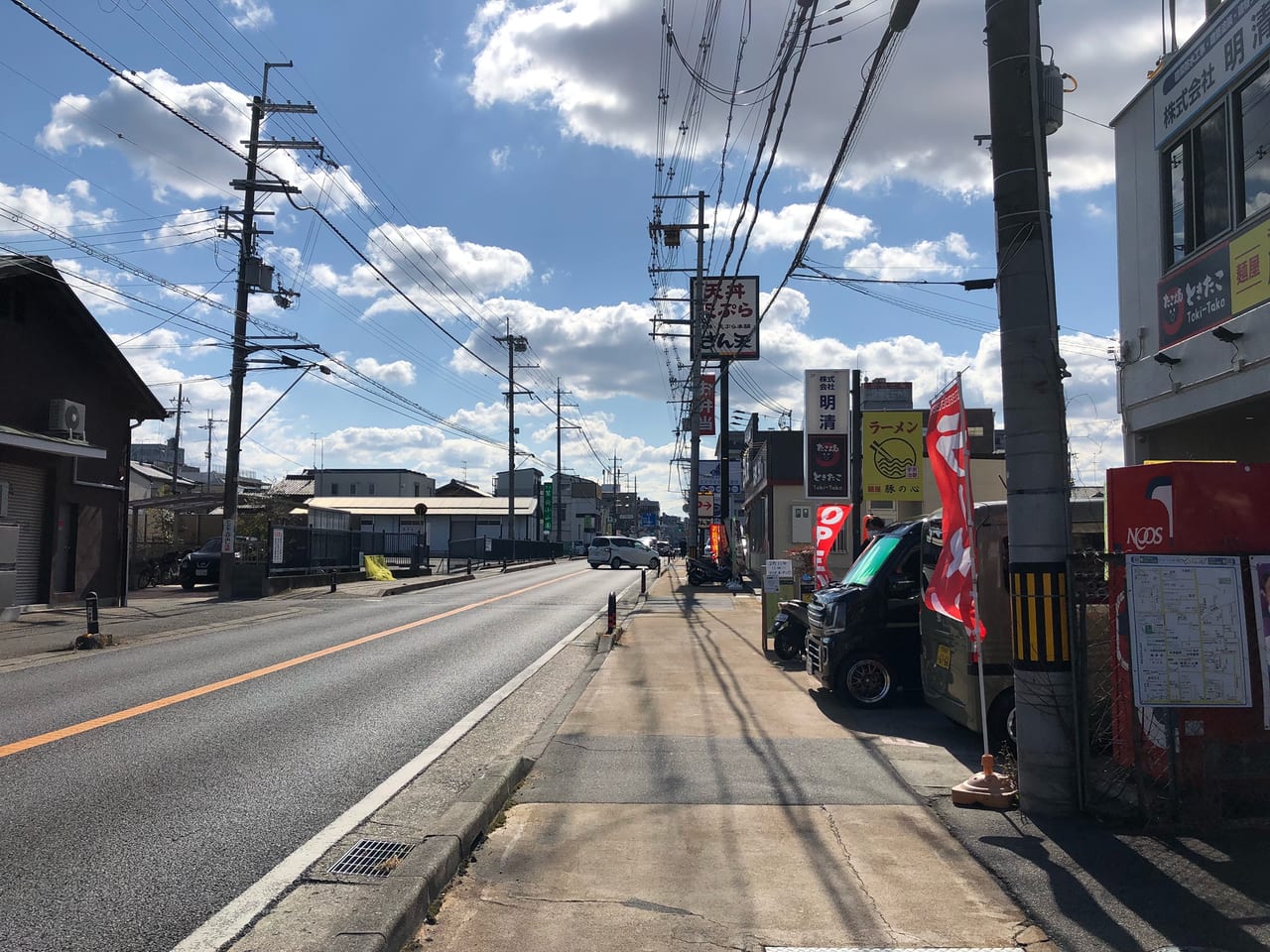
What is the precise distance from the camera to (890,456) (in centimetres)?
1517

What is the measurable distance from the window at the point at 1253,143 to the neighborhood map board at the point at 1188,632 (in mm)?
5529

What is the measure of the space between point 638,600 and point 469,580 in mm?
12844

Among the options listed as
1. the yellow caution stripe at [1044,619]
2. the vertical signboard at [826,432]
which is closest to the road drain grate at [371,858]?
the yellow caution stripe at [1044,619]

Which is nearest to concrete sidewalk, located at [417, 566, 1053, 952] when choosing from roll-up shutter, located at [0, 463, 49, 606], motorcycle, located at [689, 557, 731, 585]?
roll-up shutter, located at [0, 463, 49, 606]

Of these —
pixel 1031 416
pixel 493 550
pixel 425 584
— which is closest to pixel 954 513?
pixel 1031 416

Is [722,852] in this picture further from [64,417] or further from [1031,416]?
[64,417]

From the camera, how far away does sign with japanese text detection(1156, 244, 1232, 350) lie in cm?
996

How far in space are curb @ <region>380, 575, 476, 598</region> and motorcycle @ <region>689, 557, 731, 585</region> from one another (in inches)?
346

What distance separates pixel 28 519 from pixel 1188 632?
2153 centimetres

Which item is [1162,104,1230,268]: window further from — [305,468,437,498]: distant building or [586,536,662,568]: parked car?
[305,468,437,498]: distant building

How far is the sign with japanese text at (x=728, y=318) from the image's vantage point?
33062 millimetres

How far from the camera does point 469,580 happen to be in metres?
37.0

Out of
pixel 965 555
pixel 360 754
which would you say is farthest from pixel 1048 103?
pixel 360 754

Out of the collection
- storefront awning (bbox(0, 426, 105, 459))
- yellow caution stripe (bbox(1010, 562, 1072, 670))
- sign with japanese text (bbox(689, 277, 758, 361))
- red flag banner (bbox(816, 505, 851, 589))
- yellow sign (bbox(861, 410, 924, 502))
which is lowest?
yellow caution stripe (bbox(1010, 562, 1072, 670))
